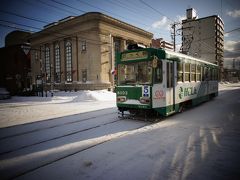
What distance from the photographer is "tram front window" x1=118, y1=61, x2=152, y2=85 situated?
764 centimetres

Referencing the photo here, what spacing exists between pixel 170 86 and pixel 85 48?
77.7 ft

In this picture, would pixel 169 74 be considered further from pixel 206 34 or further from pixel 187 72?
pixel 206 34

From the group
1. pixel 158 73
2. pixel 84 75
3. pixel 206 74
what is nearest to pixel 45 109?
pixel 158 73

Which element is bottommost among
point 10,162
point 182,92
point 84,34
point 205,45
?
point 10,162

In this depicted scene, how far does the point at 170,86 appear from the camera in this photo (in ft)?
26.4

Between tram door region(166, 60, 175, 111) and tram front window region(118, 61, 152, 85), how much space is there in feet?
3.10

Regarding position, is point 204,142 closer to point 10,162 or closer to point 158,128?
point 158,128

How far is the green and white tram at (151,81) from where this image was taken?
7523 millimetres

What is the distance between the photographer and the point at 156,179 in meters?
3.25

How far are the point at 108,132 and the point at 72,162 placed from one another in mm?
2389

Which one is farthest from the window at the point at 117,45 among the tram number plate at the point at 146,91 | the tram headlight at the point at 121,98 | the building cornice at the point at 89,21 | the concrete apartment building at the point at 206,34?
the concrete apartment building at the point at 206,34

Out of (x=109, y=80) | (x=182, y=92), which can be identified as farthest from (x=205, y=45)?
(x=182, y=92)

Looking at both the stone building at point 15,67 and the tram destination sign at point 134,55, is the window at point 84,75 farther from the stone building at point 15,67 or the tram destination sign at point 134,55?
the tram destination sign at point 134,55

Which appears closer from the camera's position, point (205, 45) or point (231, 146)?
point (231, 146)
